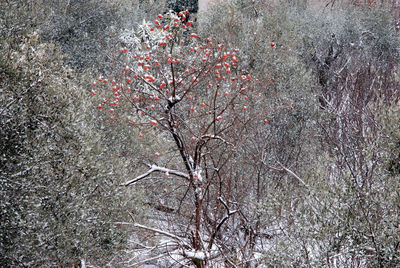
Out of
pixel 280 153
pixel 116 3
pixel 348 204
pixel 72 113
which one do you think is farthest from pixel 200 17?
pixel 348 204

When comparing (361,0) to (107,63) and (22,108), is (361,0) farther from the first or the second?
(22,108)

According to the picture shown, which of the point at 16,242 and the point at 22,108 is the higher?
the point at 22,108

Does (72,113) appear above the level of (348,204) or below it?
above

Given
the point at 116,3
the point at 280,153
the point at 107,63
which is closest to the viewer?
the point at 280,153

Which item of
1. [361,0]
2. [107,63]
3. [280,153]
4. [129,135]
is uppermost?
[361,0]

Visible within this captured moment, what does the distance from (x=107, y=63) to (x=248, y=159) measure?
862 centimetres

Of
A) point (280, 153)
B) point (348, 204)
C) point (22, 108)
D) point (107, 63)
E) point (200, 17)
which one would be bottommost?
point (348, 204)

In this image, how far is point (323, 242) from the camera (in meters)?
6.04

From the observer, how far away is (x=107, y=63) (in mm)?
17938

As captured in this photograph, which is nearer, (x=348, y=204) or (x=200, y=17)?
(x=348, y=204)

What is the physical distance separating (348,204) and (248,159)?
7067mm

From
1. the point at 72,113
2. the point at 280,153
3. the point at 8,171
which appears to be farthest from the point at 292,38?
the point at 8,171

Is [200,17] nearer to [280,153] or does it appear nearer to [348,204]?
[280,153]

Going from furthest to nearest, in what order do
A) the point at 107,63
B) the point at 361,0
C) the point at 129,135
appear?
the point at 361,0 < the point at 107,63 < the point at 129,135
